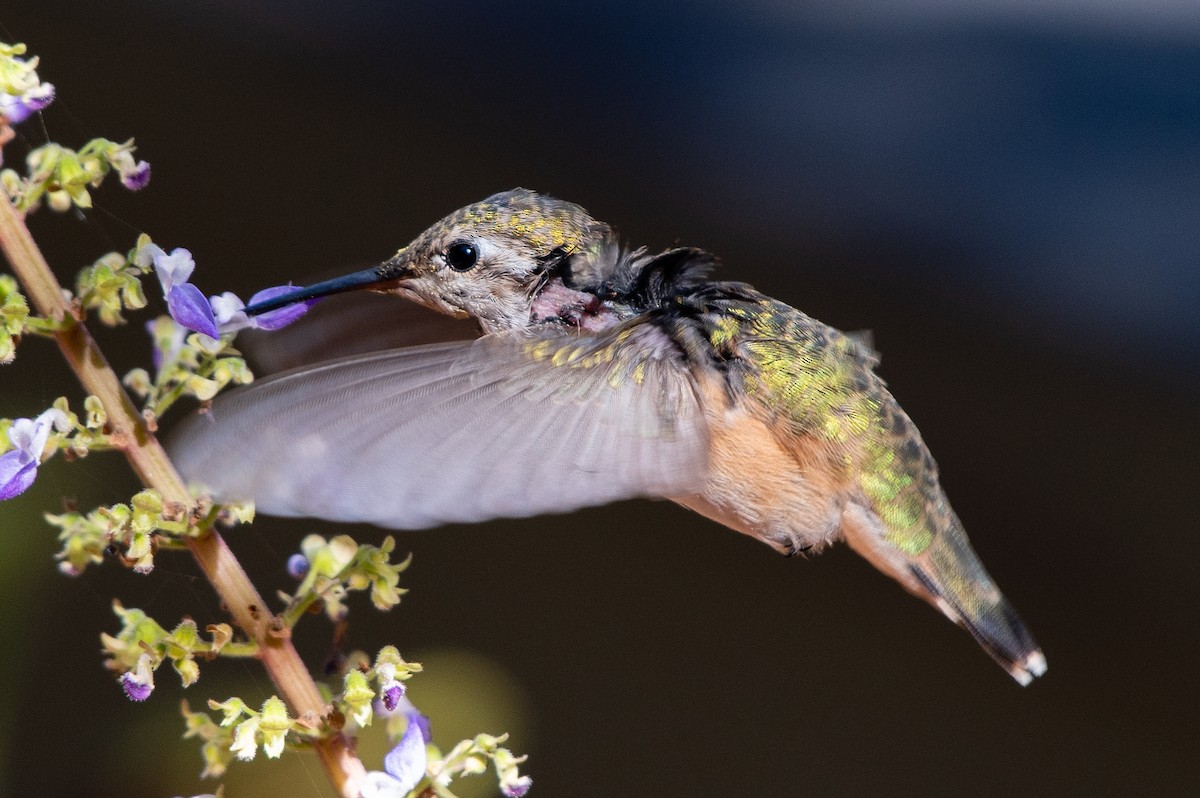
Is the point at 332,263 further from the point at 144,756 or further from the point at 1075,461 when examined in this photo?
the point at 1075,461

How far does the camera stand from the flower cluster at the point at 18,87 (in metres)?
1.06

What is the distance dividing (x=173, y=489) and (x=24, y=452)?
0.44 ft

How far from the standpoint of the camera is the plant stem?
104 centimetres

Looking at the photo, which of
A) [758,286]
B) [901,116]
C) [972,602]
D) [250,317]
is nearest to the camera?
[250,317]

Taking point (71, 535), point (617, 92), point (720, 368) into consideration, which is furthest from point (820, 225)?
point (71, 535)

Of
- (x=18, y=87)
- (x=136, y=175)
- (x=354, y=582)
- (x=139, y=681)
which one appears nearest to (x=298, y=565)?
(x=354, y=582)

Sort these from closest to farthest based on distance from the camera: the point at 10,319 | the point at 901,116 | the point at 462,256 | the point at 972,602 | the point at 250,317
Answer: the point at 10,319, the point at 250,317, the point at 462,256, the point at 972,602, the point at 901,116

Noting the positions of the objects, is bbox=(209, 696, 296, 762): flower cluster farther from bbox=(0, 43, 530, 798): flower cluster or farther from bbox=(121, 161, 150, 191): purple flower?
bbox=(121, 161, 150, 191): purple flower

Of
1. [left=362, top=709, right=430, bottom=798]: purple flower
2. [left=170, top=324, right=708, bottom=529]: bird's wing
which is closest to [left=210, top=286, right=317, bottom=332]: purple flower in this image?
[left=170, top=324, right=708, bottom=529]: bird's wing

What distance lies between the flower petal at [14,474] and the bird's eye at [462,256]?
0.55m

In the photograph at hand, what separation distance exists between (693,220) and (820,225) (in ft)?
1.19

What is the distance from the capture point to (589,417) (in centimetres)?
120

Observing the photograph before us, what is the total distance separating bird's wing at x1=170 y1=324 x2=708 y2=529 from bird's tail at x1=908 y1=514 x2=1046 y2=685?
453 millimetres

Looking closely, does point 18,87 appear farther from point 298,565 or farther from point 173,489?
point 298,565
